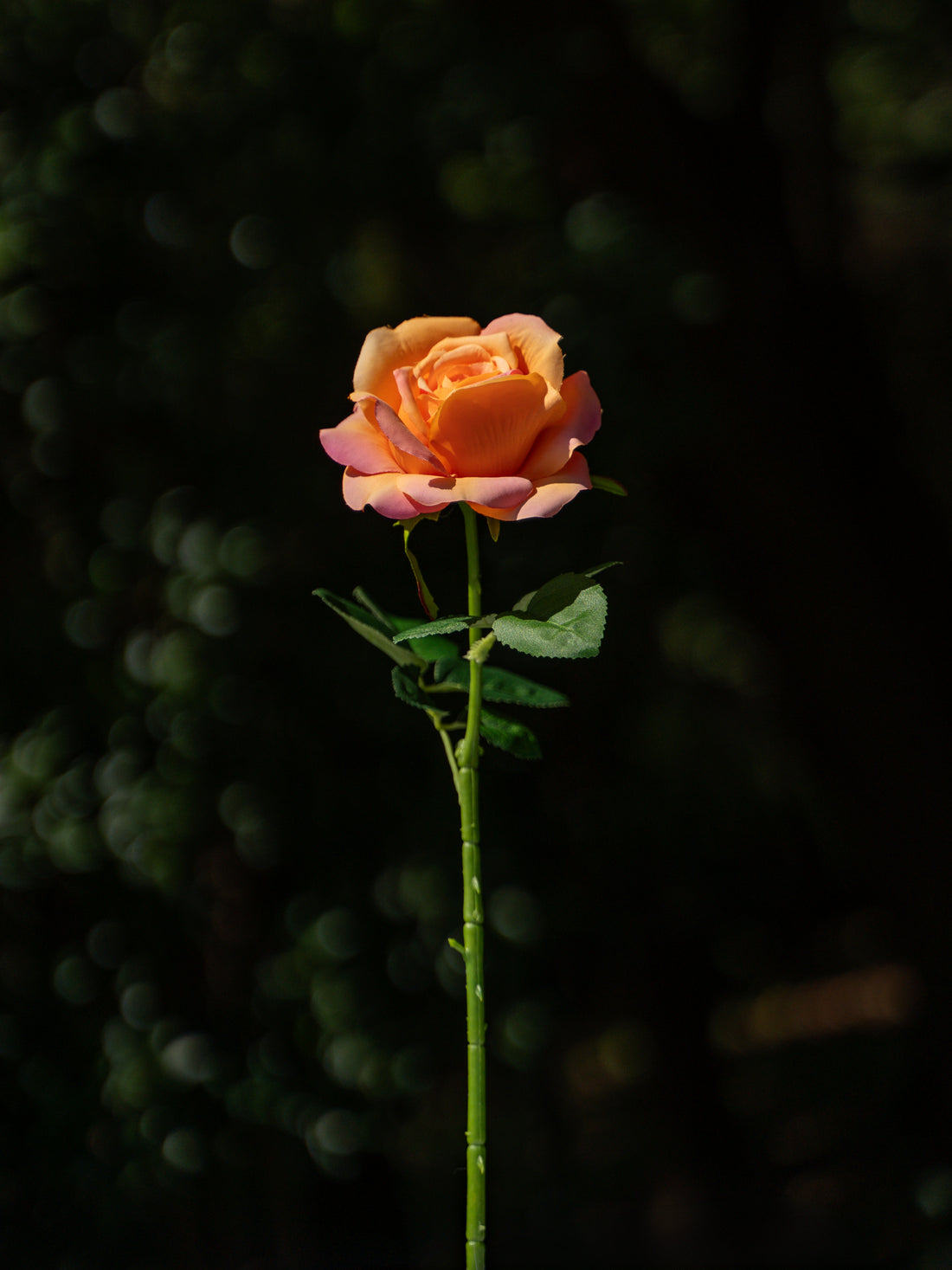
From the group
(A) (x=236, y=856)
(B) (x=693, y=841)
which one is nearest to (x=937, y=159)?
(B) (x=693, y=841)

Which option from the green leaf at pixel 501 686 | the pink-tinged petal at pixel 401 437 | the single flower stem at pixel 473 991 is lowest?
the single flower stem at pixel 473 991

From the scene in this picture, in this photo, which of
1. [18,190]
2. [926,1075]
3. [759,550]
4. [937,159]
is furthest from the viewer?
[937,159]

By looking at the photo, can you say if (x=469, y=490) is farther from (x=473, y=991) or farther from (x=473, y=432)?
(x=473, y=991)

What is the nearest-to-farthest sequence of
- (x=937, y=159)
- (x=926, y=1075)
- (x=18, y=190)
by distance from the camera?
(x=18, y=190), (x=926, y=1075), (x=937, y=159)

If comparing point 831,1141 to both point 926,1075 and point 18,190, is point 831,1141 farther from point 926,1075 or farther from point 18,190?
point 18,190

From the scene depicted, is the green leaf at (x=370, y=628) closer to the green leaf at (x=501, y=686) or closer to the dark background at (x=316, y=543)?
the green leaf at (x=501, y=686)

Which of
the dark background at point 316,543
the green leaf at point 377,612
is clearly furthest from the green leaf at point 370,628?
the dark background at point 316,543

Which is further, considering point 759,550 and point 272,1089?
point 759,550

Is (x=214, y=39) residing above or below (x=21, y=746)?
above
